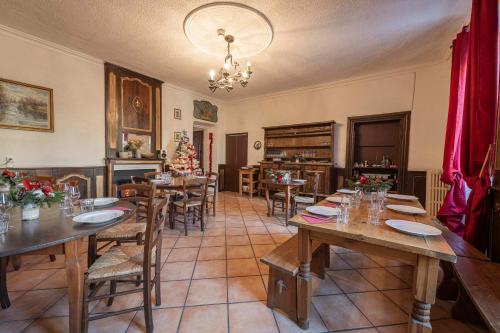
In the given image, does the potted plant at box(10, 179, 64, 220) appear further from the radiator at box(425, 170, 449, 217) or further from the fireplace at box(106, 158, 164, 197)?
the radiator at box(425, 170, 449, 217)

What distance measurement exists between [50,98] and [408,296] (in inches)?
220

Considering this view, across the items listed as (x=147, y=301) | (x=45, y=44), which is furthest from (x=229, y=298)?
(x=45, y=44)

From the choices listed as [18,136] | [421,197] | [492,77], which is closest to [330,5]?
[492,77]

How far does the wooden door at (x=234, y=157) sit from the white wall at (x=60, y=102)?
366 centimetres

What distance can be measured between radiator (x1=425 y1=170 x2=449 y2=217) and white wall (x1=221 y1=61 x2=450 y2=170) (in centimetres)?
31

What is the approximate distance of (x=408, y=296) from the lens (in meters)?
1.82

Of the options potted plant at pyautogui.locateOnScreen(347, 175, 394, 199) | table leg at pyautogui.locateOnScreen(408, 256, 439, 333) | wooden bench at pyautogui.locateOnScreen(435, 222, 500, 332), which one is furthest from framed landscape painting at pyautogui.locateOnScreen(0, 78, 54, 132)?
wooden bench at pyautogui.locateOnScreen(435, 222, 500, 332)

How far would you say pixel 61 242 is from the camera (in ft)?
3.69

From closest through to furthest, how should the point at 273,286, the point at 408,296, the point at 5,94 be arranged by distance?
1. the point at 273,286
2. the point at 408,296
3. the point at 5,94

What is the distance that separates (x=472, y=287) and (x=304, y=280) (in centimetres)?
97

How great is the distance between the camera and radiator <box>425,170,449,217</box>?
387 centimetres

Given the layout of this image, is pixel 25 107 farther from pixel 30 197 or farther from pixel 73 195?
pixel 30 197

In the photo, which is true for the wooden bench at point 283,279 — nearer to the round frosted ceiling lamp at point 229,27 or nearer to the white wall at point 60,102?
the round frosted ceiling lamp at point 229,27

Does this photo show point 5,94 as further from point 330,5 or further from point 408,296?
point 408,296
